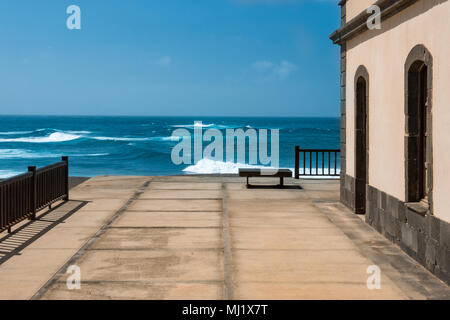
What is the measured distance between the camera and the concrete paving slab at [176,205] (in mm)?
11547

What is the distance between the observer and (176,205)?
476 inches

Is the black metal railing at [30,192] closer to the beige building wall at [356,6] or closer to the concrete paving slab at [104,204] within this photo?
the concrete paving slab at [104,204]

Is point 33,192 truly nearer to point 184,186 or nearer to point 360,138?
point 184,186

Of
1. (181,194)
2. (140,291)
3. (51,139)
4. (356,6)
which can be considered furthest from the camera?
(51,139)

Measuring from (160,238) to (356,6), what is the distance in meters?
6.15

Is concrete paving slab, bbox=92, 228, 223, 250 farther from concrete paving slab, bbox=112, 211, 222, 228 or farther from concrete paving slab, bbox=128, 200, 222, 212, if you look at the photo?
concrete paving slab, bbox=128, 200, 222, 212

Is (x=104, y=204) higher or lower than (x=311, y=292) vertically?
higher

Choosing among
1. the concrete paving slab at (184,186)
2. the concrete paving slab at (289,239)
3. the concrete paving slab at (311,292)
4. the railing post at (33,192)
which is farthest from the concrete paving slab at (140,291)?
the concrete paving slab at (184,186)

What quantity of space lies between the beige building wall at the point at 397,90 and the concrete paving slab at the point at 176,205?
3.23 m

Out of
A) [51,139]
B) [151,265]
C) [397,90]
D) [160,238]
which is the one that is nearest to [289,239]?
[160,238]

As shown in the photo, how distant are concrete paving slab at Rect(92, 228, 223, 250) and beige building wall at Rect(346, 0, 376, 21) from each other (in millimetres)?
5063

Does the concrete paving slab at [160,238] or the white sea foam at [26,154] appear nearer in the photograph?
the concrete paving slab at [160,238]

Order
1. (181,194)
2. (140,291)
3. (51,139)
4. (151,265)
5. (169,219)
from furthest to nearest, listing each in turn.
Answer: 1. (51,139)
2. (181,194)
3. (169,219)
4. (151,265)
5. (140,291)

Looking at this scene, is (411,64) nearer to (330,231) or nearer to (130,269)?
(330,231)
